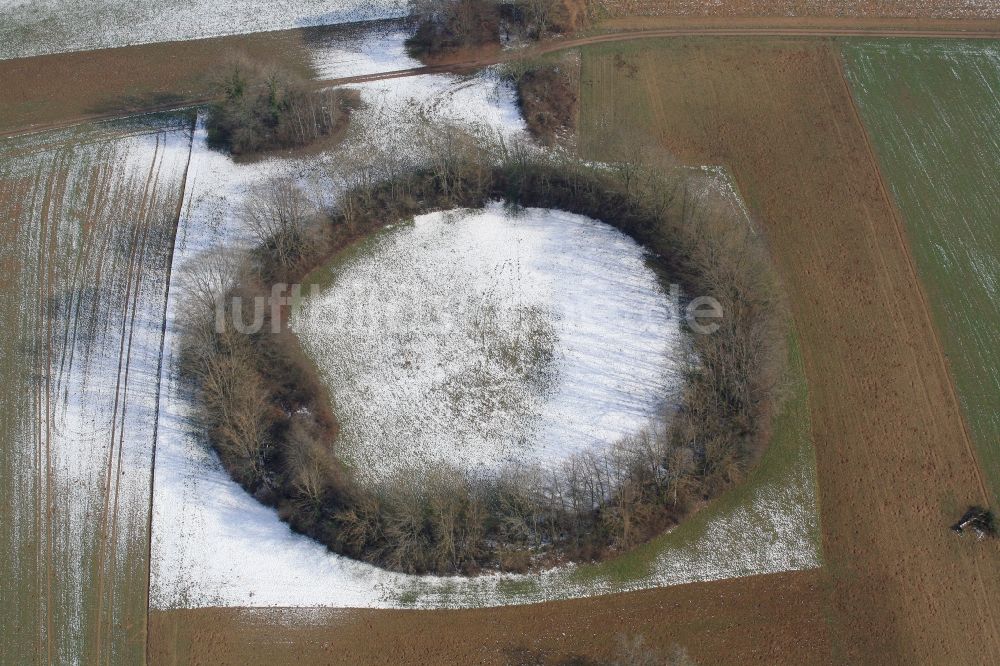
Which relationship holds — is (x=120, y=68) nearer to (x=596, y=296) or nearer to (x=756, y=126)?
(x=596, y=296)

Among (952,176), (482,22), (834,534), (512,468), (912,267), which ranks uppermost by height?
(482,22)

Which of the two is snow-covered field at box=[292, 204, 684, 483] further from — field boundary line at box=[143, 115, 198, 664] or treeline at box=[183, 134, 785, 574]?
field boundary line at box=[143, 115, 198, 664]

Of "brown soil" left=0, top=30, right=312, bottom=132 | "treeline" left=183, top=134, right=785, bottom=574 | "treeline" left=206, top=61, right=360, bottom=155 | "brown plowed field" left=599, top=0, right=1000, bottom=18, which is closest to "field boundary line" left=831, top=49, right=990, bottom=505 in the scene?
"brown plowed field" left=599, top=0, right=1000, bottom=18

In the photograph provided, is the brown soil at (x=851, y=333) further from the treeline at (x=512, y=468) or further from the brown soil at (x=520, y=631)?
the treeline at (x=512, y=468)

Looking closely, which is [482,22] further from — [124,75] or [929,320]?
[929,320]

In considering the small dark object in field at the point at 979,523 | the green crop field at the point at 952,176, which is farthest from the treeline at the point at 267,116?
the small dark object in field at the point at 979,523

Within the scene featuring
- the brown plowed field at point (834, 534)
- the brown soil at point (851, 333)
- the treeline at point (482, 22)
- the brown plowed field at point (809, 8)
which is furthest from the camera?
the brown plowed field at point (809, 8)

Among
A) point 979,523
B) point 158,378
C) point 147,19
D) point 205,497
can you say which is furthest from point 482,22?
point 979,523
